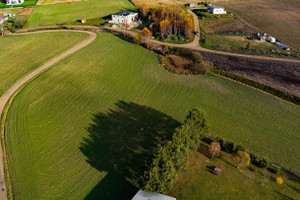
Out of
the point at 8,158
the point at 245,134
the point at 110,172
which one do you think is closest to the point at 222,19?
the point at 245,134

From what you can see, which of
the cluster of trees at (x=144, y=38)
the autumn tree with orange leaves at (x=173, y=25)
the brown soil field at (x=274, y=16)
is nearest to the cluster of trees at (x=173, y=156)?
the cluster of trees at (x=144, y=38)

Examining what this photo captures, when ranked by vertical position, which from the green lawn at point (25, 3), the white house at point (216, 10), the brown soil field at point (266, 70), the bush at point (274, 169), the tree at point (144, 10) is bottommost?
the bush at point (274, 169)

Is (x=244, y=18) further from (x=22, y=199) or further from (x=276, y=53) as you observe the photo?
(x=22, y=199)

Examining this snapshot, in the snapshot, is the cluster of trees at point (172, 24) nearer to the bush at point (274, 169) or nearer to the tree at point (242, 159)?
the tree at point (242, 159)

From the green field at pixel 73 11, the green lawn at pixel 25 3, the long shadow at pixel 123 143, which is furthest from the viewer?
the green lawn at pixel 25 3

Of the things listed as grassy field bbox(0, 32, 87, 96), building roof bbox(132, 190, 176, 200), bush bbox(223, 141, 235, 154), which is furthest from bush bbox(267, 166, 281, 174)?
grassy field bbox(0, 32, 87, 96)

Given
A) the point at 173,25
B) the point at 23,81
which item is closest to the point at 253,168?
the point at 23,81

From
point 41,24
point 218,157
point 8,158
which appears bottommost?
point 218,157
